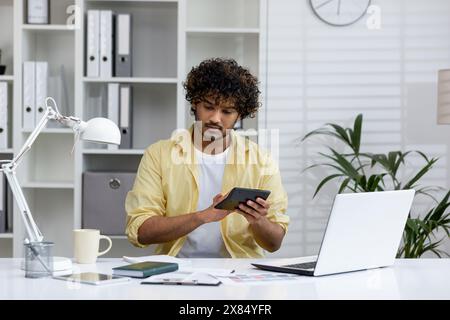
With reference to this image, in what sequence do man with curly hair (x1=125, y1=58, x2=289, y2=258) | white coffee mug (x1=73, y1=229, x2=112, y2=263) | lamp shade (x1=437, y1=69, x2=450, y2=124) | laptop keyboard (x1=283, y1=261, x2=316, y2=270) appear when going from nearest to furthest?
laptop keyboard (x1=283, y1=261, x2=316, y2=270) < white coffee mug (x1=73, y1=229, x2=112, y2=263) < man with curly hair (x1=125, y1=58, x2=289, y2=258) < lamp shade (x1=437, y1=69, x2=450, y2=124)

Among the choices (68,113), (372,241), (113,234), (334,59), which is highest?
(334,59)

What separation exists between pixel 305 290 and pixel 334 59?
7.68ft

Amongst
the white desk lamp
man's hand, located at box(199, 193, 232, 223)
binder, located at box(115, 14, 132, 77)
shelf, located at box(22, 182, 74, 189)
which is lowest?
shelf, located at box(22, 182, 74, 189)

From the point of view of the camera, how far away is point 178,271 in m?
1.98

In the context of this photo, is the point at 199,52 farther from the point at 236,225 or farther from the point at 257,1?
the point at 236,225

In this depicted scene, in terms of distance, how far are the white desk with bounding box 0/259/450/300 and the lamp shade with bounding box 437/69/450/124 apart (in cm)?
163

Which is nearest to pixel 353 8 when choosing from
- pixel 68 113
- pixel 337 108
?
pixel 337 108

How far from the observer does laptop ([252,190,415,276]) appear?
1889 mm

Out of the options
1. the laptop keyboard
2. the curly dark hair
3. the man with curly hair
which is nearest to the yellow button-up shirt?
the man with curly hair

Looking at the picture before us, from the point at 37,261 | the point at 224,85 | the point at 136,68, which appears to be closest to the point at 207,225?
the point at 224,85

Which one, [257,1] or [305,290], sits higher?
[257,1]

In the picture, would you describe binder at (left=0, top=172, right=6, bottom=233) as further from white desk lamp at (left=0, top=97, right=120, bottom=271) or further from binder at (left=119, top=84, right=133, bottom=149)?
white desk lamp at (left=0, top=97, right=120, bottom=271)

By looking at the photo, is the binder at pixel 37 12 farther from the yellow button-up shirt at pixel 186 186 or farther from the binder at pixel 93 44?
the yellow button-up shirt at pixel 186 186

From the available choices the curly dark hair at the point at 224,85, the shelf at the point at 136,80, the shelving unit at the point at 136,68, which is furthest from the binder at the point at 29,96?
the curly dark hair at the point at 224,85
